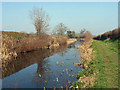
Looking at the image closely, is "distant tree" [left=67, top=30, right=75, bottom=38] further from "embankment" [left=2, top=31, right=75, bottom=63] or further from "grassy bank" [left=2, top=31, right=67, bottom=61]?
"grassy bank" [left=2, top=31, right=67, bottom=61]

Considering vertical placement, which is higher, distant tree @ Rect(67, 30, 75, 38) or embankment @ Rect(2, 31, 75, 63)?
distant tree @ Rect(67, 30, 75, 38)

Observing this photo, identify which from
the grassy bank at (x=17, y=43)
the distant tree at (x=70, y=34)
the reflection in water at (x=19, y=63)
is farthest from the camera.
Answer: the distant tree at (x=70, y=34)

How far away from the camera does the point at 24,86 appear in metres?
7.09

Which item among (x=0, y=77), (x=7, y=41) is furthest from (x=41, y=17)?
(x=0, y=77)

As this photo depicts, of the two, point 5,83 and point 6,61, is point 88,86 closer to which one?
point 5,83

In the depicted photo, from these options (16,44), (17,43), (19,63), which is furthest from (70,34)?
(19,63)

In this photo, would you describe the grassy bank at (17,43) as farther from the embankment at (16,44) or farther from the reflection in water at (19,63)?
the reflection in water at (19,63)

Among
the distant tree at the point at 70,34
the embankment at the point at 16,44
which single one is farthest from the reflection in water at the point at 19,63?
the distant tree at the point at 70,34

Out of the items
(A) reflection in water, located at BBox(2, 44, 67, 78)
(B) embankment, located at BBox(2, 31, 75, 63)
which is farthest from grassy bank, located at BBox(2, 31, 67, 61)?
(A) reflection in water, located at BBox(2, 44, 67, 78)

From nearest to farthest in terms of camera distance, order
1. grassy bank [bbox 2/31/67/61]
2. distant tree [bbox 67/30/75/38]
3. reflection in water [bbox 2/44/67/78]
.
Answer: reflection in water [bbox 2/44/67/78], grassy bank [bbox 2/31/67/61], distant tree [bbox 67/30/75/38]

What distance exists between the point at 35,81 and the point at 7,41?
8.66 metres

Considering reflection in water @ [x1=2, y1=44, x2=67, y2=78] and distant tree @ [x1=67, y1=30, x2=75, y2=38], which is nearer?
reflection in water @ [x1=2, y1=44, x2=67, y2=78]

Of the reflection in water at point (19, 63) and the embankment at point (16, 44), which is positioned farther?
the embankment at point (16, 44)

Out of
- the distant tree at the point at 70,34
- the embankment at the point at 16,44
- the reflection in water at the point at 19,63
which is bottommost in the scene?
the reflection in water at the point at 19,63
